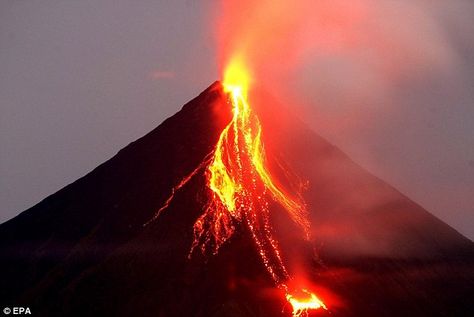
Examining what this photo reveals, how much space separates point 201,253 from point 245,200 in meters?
6.20

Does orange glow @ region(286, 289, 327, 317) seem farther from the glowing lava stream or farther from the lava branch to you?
the lava branch

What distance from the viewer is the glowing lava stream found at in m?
31.9

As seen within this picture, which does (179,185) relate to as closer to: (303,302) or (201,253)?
(201,253)

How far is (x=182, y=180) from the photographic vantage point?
38.1 metres

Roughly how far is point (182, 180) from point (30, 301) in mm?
12215

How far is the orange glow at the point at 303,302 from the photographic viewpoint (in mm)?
28869

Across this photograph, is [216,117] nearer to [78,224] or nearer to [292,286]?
[78,224]

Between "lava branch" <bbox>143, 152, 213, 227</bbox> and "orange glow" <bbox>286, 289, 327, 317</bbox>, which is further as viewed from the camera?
"lava branch" <bbox>143, 152, 213, 227</bbox>

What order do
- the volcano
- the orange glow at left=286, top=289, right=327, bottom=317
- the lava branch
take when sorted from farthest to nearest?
the lava branch < the volcano < the orange glow at left=286, top=289, right=327, bottom=317

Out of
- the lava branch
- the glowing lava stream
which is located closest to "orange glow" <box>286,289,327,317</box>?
the glowing lava stream

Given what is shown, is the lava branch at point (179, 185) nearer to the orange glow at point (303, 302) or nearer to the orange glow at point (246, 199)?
the orange glow at point (246, 199)

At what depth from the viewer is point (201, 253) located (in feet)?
103

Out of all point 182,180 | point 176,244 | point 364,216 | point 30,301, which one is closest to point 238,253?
point 176,244

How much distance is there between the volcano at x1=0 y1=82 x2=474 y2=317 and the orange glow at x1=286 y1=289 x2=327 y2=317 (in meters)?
0.45
